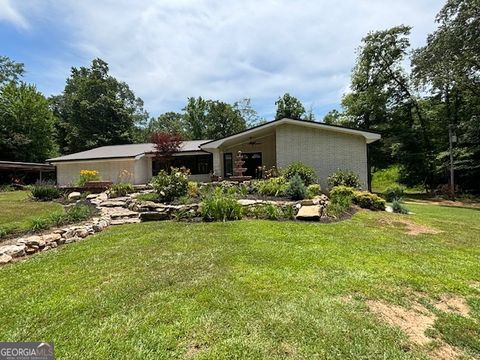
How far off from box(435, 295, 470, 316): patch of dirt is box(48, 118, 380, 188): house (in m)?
11.9

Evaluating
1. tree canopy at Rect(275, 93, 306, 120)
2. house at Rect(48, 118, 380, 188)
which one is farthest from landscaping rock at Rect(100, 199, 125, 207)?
tree canopy at Rect(275, 93, 306, 120)

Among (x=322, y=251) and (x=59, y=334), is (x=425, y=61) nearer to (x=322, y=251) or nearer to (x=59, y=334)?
(x=322, y=251)

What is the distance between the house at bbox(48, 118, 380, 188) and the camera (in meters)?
15.7

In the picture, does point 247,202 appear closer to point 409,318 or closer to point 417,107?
point 409,318

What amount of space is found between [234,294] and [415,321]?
2038mm

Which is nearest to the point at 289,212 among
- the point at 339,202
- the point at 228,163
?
the point at 339,202

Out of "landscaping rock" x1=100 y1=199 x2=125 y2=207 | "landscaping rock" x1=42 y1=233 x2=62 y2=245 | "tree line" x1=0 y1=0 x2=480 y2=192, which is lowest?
"landscaping rock" x1=42 y1=233 x2=62 y2=245

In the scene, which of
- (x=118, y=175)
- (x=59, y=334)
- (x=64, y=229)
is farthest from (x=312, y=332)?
(x=118, y=175)

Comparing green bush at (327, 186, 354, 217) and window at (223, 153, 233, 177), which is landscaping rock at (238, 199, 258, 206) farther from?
window at (223, 153, 233, 177)

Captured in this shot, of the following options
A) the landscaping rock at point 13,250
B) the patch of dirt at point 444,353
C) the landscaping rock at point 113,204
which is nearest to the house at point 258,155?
the landscaping rock at point 113,204

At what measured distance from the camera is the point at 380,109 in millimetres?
28547

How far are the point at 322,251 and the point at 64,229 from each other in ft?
20.6

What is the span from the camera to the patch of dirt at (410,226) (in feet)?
26.2

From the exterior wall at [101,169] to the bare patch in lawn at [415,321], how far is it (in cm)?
1956
